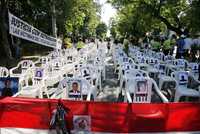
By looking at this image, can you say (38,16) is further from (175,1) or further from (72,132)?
(72,132)

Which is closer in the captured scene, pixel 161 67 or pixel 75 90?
pixel 75 90

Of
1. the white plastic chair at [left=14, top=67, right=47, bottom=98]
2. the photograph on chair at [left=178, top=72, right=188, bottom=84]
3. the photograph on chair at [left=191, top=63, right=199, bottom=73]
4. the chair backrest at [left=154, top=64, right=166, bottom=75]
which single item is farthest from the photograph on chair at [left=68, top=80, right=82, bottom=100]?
the chair backrest at [left=154, top=64, right=166, bottom=75]

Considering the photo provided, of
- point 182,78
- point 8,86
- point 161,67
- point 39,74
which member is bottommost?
point 8,86

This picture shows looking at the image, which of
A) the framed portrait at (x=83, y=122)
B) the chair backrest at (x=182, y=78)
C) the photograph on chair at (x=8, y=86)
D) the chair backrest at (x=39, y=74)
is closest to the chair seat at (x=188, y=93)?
the chair backrest at (x=182, y=78)

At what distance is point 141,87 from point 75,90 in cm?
181

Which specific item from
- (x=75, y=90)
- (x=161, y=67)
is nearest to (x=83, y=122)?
(x=75, y=90)

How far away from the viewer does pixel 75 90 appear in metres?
11.2

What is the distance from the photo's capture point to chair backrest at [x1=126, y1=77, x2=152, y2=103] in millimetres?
11883

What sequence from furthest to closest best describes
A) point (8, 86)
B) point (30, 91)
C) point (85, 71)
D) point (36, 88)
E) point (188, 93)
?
point (85, 71)
point (36, 88)
point (188, 93)
point (30, 91)
point (8, 86)

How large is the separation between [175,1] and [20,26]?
21761 mm

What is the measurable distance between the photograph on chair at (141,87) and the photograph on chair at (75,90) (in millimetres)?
1589

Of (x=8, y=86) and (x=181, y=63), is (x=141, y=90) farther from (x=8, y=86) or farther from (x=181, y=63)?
(x=181, y=63)

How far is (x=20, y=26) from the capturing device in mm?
15422

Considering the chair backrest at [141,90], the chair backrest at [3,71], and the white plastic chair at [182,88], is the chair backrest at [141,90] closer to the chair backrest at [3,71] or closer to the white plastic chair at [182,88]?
the white plastic chair at [182,88]
